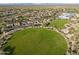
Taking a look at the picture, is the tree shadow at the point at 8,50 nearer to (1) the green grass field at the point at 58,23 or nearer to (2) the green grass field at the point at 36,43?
(2) the green grass field at the point at 36,43

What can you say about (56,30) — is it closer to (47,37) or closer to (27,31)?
(47,37)

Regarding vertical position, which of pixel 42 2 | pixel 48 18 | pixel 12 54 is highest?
Answer: pixel 42 2

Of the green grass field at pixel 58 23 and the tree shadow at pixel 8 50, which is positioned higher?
the green grass field at pixel 58 23

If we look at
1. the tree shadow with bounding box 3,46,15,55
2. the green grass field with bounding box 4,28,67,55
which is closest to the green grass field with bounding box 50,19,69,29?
the green grass field with bounding box 4,28,67,55

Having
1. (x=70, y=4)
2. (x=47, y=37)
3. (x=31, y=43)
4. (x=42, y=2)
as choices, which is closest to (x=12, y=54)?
(x=31, y=43)

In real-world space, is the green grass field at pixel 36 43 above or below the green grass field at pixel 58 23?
below

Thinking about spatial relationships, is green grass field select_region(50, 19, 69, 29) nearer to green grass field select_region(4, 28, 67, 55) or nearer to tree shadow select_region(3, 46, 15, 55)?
green grass field select_region(4, 28, 67, 55)

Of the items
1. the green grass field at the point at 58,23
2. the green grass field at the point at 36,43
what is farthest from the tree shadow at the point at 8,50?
the green grass field at the point at 58,23

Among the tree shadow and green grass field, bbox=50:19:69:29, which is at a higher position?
green grass field, bbox=50:19:69:29
